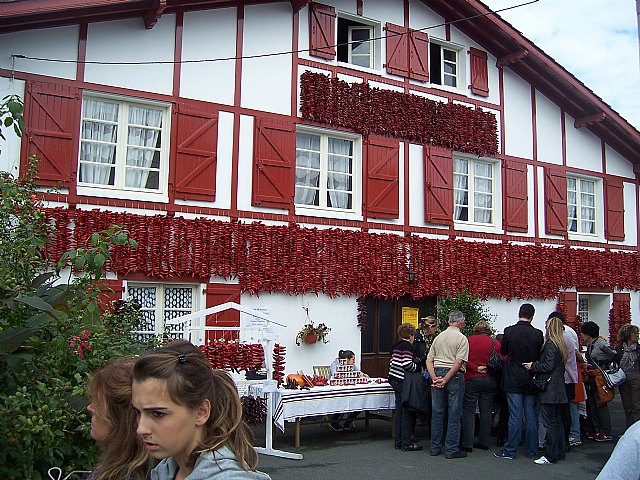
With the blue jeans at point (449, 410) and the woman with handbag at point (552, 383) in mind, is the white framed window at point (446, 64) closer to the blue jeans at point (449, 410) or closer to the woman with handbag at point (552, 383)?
the woman with handbag at point (552, 383)

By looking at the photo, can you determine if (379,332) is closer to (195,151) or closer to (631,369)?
(195,151)

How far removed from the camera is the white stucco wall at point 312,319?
12.1 m

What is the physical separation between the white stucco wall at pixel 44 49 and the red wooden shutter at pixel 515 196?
29.4 ft

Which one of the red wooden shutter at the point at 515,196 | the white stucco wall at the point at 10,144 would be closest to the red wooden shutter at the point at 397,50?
the red wooden shutter at the point at 515,196

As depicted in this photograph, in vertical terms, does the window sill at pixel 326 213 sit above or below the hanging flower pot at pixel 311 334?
above

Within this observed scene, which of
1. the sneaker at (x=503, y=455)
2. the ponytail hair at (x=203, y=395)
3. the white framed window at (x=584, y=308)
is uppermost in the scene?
the white framed window at (x=584, y=308)

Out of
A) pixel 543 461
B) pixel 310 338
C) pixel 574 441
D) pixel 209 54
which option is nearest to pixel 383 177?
pixel 310 338

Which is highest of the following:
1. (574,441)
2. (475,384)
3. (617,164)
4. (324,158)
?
(617,164)

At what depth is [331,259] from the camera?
12.7 meters

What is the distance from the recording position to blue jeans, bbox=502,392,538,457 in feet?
29.1

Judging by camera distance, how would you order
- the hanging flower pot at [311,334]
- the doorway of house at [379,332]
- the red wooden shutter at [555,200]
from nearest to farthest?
1. the hanging flower pot at [311,334]
2. the doorway of house at [379,332]
3. the red wooden shutter at [555,200]

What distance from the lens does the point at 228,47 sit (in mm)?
12086

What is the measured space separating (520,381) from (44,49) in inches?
311

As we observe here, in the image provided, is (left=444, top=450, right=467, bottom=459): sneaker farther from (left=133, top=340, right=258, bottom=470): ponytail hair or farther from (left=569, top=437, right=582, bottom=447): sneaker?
(left=133, top=340, right=258, bottom=470): ponytail hair
